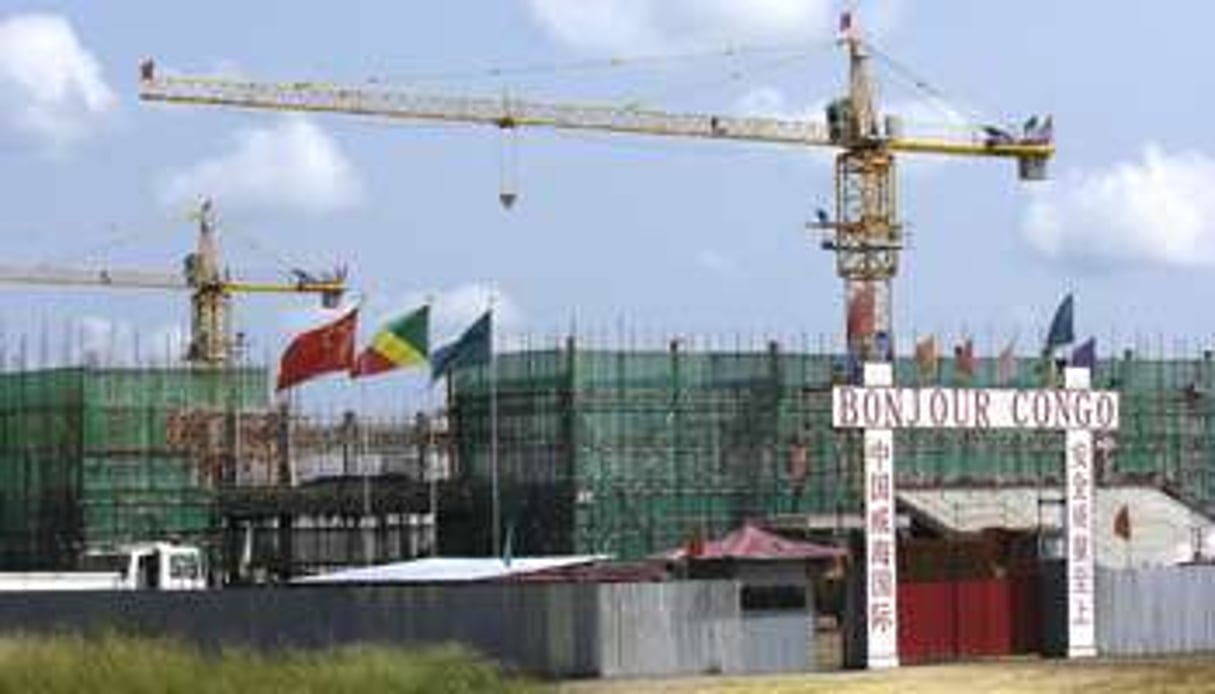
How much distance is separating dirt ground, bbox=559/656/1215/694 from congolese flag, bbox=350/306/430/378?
55.6 feet

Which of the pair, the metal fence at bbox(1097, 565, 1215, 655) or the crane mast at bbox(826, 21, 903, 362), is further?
the crane mast at bbox(826, 21, 903, 362)

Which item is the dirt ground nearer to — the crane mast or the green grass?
the green grass

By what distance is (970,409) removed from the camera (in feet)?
159

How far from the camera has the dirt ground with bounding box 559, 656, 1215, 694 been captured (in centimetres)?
3928

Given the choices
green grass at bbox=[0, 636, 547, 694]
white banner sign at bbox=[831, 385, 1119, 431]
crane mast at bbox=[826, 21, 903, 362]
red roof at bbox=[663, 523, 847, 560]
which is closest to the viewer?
green grass at bbox=[0, 636, 547, 694]

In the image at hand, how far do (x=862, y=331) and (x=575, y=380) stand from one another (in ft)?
40.9

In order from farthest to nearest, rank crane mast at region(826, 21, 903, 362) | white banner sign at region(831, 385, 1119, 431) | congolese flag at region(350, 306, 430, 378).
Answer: crane mast at region(826, 21, 903, 362)
congolese flag at region(350, 306, 430, 378)
white banner sign at region(831, 385, 1119, 431)

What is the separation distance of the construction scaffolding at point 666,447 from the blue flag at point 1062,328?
22.8 metres

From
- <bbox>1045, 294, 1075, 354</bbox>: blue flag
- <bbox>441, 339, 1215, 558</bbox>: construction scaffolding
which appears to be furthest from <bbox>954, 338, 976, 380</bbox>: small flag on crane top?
<bbox>1045, 294, 1075, 354</bbox>: blue flag

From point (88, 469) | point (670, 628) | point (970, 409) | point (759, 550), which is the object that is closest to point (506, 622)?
point (670, 628)

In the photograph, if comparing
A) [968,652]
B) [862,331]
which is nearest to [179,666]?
[968,652]

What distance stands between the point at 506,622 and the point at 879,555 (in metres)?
7.37

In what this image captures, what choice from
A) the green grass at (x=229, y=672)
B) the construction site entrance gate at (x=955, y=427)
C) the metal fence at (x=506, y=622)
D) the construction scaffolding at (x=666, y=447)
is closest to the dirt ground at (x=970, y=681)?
the metal fence at (x=506, y=622)

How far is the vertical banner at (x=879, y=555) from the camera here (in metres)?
46.2
